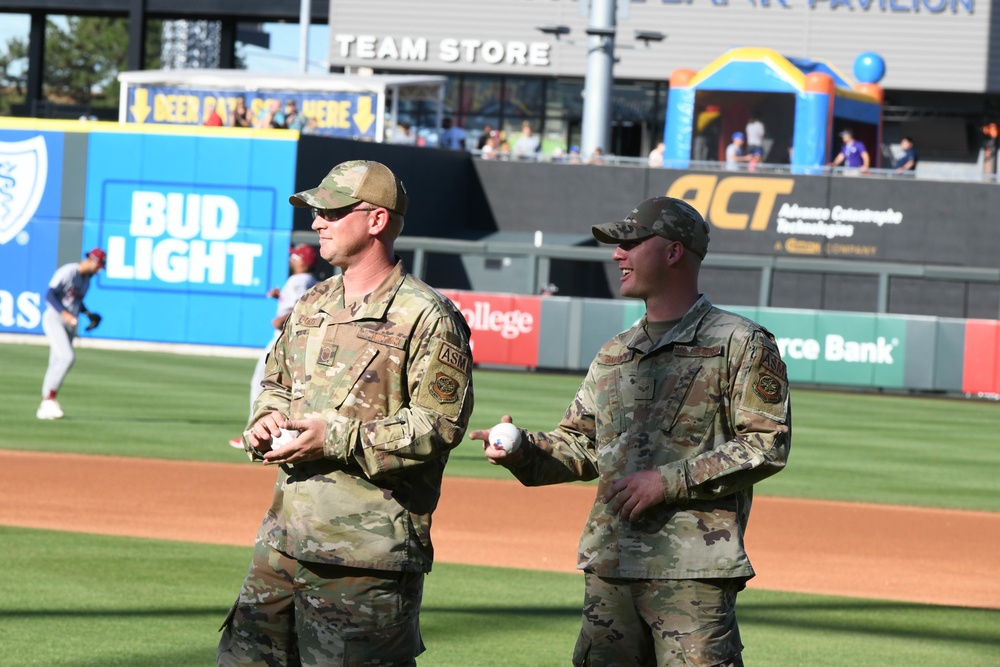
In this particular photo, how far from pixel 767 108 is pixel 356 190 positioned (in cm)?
3029

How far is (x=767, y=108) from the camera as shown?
111 feet

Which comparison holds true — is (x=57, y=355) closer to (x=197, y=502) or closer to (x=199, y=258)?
(x=197, y=502)

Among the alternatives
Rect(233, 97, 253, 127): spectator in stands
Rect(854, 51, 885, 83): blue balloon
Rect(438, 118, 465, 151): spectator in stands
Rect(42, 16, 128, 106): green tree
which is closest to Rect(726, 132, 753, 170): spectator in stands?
Rect(854, 51, 885, 83): blue balloon

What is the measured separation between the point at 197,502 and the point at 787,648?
5767 millimetres

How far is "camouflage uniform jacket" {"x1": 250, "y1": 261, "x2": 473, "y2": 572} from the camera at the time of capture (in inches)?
178

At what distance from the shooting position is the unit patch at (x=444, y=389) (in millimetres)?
4621

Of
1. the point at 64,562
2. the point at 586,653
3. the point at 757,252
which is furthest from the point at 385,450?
the point at 757,252

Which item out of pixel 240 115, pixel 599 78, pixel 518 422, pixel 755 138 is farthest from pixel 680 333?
pixel 599 78

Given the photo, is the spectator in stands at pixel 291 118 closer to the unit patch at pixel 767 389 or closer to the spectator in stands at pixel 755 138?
the spectator in stands at pixel 755 138

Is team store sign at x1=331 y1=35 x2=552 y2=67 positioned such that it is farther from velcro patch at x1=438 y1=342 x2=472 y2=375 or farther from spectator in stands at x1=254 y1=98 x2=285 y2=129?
velcro patch at x1=438 y1=342 x2=472 y2=375

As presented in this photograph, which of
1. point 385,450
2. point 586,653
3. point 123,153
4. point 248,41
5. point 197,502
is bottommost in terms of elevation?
point 197,502

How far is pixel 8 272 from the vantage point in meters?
30.2

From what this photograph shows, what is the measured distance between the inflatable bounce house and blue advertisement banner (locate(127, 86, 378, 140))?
7.13 meters

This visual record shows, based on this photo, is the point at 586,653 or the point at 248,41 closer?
the point at 586,653
